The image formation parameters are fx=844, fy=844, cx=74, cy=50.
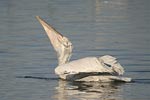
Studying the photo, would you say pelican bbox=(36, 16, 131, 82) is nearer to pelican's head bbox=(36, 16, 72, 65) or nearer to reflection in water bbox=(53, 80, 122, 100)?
reflection in water bbox=(53, 80, 122, 100)

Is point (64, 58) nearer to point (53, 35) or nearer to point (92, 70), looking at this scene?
point (53, 35)

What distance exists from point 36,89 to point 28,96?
0.92 meters

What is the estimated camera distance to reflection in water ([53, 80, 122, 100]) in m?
17.2

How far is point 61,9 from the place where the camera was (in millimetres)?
43719

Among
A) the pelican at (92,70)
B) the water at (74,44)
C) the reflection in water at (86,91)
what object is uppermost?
the pelican at (92,70)

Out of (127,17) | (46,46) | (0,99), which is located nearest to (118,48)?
(46,46)

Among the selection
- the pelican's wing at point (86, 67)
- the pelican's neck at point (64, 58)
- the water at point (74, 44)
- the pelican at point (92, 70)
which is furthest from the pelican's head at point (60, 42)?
the pelican's wing at point (86, 67)

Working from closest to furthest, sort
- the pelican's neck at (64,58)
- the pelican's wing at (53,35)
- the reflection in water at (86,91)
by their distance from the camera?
the reflection in water at (86,91) → the pelican's neck at (64,58) → the pelican's wing at (53,35)

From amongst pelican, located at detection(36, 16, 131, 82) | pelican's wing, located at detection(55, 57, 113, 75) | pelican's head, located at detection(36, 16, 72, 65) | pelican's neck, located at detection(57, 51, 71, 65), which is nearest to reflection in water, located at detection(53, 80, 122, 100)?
pelican, located at detection(36, 16, 131, 82)

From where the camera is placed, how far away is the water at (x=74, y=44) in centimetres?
1804

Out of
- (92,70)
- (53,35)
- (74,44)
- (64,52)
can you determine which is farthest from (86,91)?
(74,44)

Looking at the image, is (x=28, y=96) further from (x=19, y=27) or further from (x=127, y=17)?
(x=127, y=17)

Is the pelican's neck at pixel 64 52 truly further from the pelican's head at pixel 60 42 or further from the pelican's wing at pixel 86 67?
the pelican's wing at pixel 86 67

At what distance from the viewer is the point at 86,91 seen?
59.1 ft
